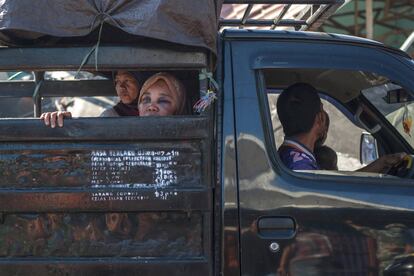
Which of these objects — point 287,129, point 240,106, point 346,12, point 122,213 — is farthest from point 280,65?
point 346,12

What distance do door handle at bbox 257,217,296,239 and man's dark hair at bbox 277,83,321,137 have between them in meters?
0.67

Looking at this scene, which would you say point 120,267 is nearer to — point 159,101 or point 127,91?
point 159,101

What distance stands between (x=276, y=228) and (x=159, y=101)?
33.5 inches

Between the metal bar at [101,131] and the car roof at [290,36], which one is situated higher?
the car roof at [290,36]

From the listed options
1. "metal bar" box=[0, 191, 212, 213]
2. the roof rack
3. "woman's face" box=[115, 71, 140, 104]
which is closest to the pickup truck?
"metal bar" box=[0, 191, 212, 213]

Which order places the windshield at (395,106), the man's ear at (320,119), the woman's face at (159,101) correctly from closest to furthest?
the woman's face at (159,101) < the man's ear at (320,119) < the windshield at (395,106)

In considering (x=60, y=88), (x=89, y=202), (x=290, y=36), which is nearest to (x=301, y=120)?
(x=290, y=36)

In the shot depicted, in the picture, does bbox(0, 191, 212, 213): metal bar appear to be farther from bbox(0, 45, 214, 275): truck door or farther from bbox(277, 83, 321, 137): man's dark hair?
bbox(277, 83, 321, 137): man's dark hair

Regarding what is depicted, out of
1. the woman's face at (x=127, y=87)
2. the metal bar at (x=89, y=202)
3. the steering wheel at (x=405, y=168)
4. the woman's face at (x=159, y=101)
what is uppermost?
the woman's face at (x=127, y=87)

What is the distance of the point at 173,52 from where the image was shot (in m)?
2.63

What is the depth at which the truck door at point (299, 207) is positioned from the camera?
2586 mm

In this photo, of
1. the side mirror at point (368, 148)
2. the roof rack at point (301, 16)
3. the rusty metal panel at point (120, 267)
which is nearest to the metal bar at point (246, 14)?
the roof rack at point (301, 16)

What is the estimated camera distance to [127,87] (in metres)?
3.22

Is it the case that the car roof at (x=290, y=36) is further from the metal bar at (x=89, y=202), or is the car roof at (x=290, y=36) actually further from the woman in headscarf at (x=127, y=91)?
the metal bar at (x=89, y=202)
